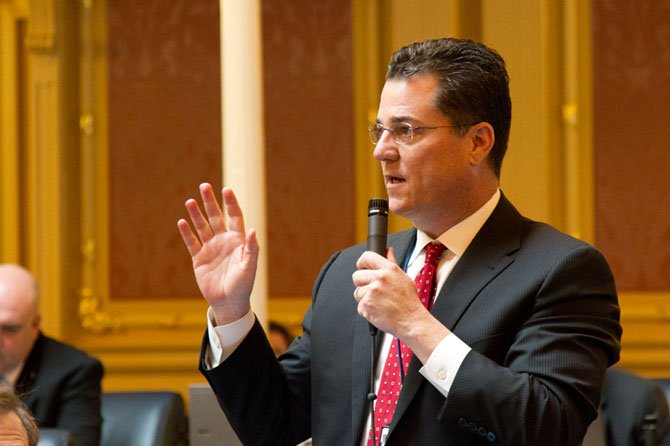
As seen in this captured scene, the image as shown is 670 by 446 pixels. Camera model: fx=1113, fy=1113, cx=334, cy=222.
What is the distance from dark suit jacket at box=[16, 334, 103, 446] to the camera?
12.0 feet

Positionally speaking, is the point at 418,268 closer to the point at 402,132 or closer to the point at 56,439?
the point at 402,132

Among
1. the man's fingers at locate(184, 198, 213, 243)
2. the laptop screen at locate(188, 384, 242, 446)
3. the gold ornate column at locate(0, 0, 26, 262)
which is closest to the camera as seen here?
the man's fingers at locate(184, 198, 213, 243)

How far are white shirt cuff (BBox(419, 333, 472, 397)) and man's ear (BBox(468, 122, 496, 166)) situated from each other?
13.6 inches

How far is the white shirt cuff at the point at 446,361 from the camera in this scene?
1.64m

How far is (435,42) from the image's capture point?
6.21 feet

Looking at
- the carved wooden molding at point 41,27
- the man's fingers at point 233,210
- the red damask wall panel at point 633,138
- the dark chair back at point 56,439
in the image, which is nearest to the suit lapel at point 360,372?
the man's fingers at point 233,210

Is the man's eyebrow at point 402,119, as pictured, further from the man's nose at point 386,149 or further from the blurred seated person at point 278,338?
the blurred seated person at point 278,338

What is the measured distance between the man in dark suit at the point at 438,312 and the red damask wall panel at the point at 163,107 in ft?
10.7

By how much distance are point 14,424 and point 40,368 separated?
1.65 m

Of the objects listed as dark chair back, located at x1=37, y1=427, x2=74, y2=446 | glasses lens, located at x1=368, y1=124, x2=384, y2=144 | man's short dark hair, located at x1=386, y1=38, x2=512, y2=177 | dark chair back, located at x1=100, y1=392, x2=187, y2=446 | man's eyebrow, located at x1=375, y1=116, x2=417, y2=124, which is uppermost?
man's short dark hair, located at x1=386, y1=38, x2=512, y2=177

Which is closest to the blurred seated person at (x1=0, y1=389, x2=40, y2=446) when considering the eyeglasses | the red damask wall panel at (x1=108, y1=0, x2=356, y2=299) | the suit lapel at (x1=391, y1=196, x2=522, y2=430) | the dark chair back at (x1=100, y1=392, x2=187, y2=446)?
the suit lapel at (x1=391, y1=196, x2=522, y2=430)

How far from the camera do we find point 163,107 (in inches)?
206

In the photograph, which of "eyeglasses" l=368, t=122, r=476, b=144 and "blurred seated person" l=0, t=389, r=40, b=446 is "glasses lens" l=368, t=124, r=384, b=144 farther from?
"blurred seated person" l=0, t=389, r=40, b=446

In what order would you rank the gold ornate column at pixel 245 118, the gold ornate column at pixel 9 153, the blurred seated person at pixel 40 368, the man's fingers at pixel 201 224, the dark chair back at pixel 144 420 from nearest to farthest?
the man's fingers at pixel 201 224 → the gold ornate column at pixel 245 118 → the dark chair back at pixel 144 420 → the blurred seated person at pixel 40 368 → the gold ornate column at pixel 9 153
